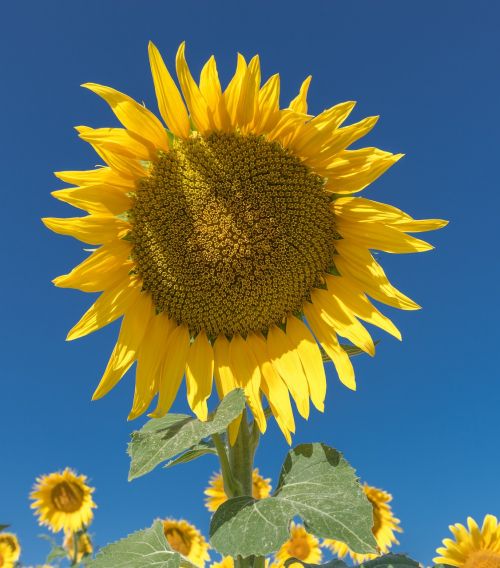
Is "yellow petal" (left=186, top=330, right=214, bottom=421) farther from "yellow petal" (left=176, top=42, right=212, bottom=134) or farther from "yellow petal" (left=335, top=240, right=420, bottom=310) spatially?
"yellow petal" (left=176, top=42, right=212, bottom=134)

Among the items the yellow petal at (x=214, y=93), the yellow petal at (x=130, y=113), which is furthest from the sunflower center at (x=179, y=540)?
the yellow petal at (x=214, y=93)

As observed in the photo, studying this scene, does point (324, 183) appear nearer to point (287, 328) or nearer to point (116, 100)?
point (287, 328)

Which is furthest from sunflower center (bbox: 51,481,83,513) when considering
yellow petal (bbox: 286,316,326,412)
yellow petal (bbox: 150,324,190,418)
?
yellow petal (bbox: 286,316,326,412)

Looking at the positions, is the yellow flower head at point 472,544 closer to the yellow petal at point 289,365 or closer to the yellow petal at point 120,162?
the yellow petal at point 289,365

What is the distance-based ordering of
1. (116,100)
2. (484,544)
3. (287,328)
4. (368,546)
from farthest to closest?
(484,544) < (287,328) < (116,100) < (368,546)

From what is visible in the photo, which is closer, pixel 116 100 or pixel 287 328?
pixel 116 100

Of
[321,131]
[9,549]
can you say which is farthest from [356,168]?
[9,549]

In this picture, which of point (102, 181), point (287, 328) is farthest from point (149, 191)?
point (287, 328)
